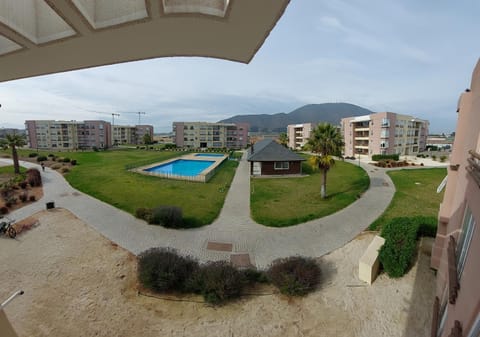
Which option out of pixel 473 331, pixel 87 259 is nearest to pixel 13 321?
pixel 87 259

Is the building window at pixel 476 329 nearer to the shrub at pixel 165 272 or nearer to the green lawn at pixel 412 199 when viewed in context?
the shrub at pixel 165 272

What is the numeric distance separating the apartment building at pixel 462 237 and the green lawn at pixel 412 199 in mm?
6064

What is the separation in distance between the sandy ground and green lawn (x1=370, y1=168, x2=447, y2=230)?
18.7 ft

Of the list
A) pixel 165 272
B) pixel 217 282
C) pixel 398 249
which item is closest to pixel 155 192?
pixel 165 272

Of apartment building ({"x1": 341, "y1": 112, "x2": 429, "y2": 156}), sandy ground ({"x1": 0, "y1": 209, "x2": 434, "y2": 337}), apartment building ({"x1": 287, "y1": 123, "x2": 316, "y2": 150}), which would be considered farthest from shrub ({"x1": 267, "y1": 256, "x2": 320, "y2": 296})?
apartment building ({"x1": 287, "y1": 123, "x2": 316, "y2": 150})

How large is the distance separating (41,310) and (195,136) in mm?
84026

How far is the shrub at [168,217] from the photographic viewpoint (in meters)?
14.0

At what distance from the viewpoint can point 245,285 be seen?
→ 8.89 meters

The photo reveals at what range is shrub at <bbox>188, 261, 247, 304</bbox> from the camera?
8.20 meters

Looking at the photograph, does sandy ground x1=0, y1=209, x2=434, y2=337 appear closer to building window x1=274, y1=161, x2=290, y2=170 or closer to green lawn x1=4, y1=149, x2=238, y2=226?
green lawn x1=4, y1=149, x2=238, y2=226

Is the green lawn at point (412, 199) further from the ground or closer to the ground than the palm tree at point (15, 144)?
closer to the ground

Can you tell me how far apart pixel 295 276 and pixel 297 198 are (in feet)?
39.3

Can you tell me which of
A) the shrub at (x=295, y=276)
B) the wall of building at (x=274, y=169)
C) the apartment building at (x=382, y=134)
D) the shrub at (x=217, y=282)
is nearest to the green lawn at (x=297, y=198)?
the wall of building at (x=274, y=169)

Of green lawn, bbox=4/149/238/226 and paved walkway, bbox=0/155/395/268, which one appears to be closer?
paved walkway, bbox=0/155/395/268
